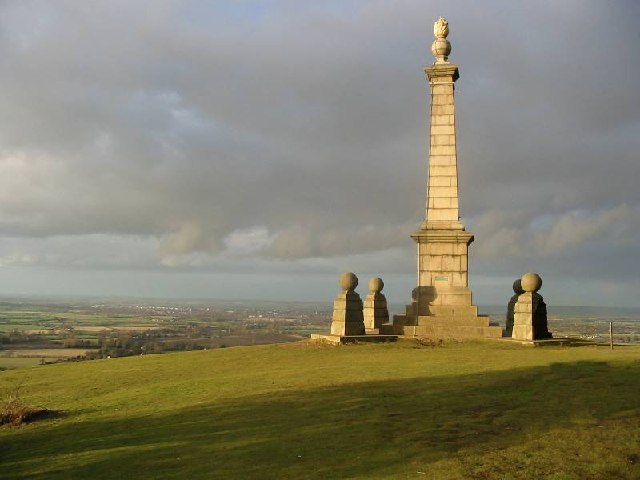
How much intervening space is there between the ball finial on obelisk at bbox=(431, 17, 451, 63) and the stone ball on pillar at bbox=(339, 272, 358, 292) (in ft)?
30.6

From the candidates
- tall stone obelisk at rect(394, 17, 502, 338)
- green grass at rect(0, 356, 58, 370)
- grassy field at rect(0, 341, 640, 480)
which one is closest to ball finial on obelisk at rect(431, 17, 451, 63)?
tall stone obelisk at rect(394, 17, 502, 338)

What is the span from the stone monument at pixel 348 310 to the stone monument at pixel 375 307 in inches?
133

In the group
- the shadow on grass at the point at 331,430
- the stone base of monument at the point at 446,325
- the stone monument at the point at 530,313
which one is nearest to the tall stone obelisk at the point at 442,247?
the stone base of monument at the point at 446,325

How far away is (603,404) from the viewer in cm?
1030

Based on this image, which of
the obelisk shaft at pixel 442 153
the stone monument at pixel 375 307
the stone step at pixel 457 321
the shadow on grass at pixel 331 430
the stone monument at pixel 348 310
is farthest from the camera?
the stone monument at pixel 375 307

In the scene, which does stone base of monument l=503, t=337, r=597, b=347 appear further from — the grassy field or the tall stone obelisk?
the grassy field

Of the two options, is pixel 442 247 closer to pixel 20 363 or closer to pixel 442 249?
pixel 442 249

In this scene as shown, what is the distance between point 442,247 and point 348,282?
3.98 metres

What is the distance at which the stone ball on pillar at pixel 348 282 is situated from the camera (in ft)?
70.0

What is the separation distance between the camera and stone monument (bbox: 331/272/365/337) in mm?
21094

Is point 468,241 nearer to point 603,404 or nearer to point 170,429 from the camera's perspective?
point 603,404

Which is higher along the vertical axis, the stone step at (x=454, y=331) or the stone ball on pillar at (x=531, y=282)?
the stone ball on pillar at (x=531, y=282)

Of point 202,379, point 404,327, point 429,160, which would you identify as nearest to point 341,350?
point 404,327

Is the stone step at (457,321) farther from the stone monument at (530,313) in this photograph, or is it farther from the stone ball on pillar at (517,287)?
the stone ball on pillar at (517,287)
